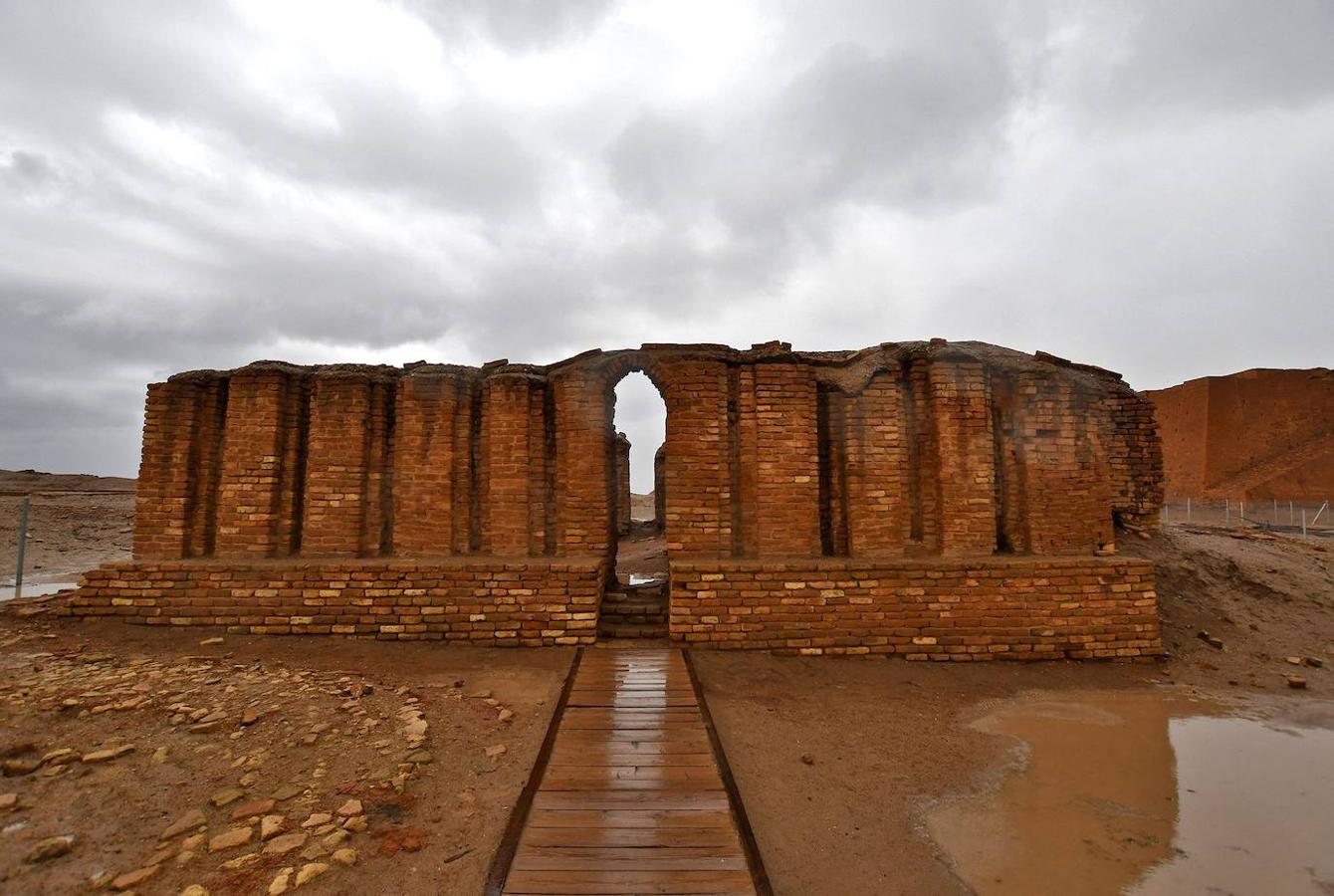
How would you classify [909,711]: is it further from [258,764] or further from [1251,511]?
[1251,511]

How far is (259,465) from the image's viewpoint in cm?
659

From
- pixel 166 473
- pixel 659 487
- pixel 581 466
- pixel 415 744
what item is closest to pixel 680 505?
pixel 581 466

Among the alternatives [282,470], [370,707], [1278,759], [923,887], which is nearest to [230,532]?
[282,470]

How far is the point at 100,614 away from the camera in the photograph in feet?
19.5

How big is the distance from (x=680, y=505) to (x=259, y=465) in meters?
5.06

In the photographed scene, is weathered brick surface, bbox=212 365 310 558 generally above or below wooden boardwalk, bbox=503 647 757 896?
above

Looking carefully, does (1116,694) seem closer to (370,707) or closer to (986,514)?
(986,514)

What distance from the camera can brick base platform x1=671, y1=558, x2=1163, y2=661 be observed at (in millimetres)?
5676

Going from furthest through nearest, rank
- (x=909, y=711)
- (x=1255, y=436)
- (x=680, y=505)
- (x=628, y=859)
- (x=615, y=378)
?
(x=1255, y=436) → (x=615, y=378) → (x=680, y=505) → (x=909, y=711) → (x=628, y=859)

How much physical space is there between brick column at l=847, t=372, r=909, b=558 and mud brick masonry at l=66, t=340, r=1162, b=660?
2cm

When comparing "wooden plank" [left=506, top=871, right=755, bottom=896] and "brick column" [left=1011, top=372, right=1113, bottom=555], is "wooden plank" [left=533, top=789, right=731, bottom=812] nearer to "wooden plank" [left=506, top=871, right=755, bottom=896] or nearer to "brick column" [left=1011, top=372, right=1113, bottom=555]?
"wooden plank" [left=506, top=871, right=755, bottom=896]

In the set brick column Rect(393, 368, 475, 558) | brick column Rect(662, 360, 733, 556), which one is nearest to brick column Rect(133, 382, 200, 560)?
brick column Rect(393, 368, 475, 558)

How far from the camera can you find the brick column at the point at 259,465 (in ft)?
21.3

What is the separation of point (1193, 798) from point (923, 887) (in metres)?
2.13
